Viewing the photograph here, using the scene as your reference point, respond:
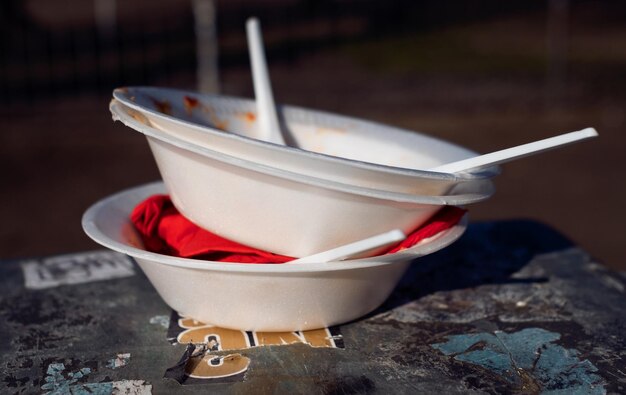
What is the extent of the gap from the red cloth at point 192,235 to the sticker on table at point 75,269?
0.19m

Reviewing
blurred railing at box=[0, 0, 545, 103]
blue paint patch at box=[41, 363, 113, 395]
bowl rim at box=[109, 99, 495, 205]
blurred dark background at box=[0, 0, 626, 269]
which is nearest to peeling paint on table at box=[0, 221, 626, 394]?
blue paint patch at box=[41, 363, 113, 395]

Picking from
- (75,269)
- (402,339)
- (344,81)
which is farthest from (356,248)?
(344,81)

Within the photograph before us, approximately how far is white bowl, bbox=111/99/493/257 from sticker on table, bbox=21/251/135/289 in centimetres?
37

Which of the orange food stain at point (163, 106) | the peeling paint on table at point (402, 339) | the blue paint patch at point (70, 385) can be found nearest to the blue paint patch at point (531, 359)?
the peeling paint on table at point (402, 339)

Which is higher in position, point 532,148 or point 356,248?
point 532,148

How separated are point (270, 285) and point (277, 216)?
9 centimetres

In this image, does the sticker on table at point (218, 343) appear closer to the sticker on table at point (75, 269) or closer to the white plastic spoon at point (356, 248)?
the white plastic spoon at point (356, 248)

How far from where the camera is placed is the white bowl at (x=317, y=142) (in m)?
0.93

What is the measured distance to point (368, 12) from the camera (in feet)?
25.1

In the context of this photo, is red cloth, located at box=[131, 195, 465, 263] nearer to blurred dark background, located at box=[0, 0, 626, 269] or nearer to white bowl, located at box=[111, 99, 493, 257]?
white bowl, located at box=[111, 99, 493, 257]

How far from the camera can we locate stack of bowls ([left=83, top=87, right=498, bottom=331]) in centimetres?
94

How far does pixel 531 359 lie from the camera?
1052mm

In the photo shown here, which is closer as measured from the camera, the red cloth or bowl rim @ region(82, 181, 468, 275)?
bowl rim @ region(82, 181, 468, 275)

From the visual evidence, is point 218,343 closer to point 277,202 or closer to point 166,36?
point 277,202
